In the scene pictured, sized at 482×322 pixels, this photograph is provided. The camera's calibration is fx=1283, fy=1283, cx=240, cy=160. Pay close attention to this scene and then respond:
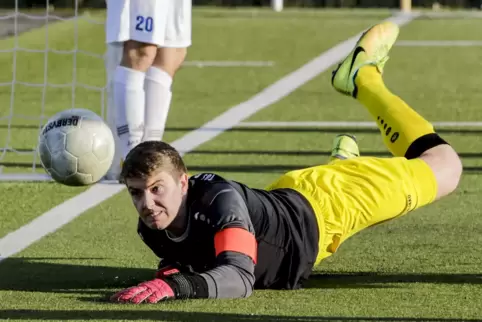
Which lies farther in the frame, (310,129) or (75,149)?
(310,129)

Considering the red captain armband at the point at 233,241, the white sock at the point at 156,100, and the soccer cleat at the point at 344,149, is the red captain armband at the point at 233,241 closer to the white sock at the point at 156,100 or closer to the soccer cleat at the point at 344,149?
the soccer cleat at the point at 344,149

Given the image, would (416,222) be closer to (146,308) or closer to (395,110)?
(395,110)

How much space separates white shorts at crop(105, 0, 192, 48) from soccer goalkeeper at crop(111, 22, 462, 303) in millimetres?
1953

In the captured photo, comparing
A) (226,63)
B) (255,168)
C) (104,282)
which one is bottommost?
(226,63)

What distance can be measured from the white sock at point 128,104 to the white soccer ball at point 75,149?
787mm

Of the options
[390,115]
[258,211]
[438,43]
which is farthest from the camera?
[438,43]

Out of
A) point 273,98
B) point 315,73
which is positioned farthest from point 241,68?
point 273,98

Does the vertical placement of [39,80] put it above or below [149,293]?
below

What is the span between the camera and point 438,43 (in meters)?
15.7

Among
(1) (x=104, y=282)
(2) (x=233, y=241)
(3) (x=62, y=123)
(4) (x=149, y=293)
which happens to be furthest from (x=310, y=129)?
(4) (x=149, y=293)

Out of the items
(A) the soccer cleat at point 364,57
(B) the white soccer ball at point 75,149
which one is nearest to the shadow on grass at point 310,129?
(A) the soccer cleat at point 364,57

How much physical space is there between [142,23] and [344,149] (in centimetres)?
158

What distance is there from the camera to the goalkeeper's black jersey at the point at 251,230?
15.6 ft

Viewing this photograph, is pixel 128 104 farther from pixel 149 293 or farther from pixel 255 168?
pixel 149 293
